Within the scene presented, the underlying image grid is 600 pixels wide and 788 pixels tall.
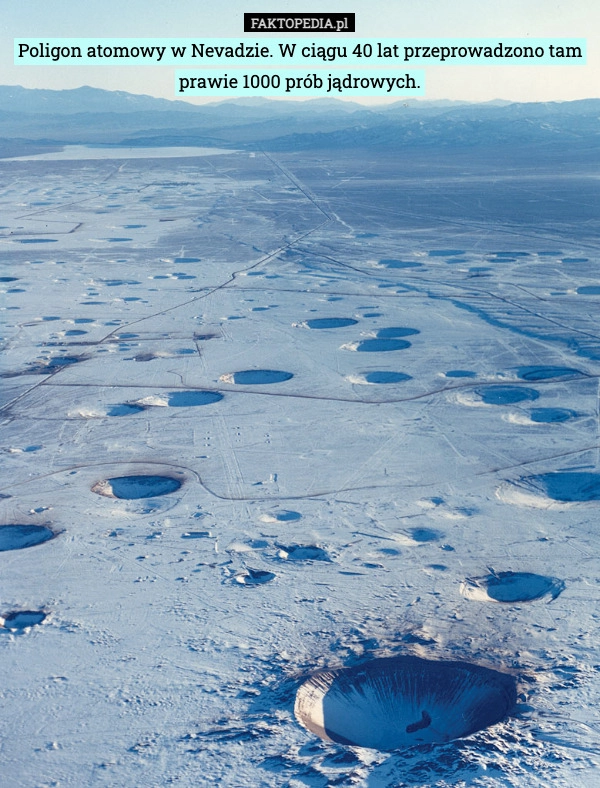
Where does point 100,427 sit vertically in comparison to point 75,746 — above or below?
above

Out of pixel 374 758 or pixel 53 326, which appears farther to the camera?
pixel 53 326

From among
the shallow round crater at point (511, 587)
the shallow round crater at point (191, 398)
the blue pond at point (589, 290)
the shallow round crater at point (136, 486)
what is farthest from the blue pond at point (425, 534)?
the blue pond at point (589, 290)

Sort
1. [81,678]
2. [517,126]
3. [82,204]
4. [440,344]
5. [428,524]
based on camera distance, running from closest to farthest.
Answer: [81,678] < [428,524] < [440,344] < [82,204] < [517,126]

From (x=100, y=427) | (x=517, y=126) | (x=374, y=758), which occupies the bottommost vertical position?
(x=374, y=758)

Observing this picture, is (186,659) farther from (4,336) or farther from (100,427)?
(4,336)

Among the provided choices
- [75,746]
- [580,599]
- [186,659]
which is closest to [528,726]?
[580,599]

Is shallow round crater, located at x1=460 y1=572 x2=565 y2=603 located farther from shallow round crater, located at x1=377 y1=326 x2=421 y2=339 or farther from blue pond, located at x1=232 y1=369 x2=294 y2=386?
shallow round crater, located at x1=377 y1=326 x2=421 y2=339

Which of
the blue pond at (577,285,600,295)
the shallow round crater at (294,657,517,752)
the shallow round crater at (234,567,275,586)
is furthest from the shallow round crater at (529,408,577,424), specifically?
the blue pond at (577,285,600,295)
